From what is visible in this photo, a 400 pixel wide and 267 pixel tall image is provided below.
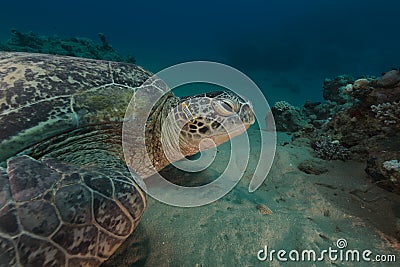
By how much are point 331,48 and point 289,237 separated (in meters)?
37.2

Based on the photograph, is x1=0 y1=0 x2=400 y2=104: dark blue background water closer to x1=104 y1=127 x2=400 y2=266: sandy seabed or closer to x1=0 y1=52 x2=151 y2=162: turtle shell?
x1=104 y1=127 x2=400 y2=266: sandy seabed

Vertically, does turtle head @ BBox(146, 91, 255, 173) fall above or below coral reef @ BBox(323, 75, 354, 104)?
below

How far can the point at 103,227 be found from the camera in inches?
41.3

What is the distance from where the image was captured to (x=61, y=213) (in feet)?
3.19

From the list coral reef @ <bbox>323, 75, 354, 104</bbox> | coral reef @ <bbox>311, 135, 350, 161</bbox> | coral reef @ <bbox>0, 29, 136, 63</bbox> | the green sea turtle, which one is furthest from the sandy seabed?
coral reef @ <bbox>0, 29, 136, 63</bbox>

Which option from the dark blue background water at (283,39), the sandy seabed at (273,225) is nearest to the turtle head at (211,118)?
the sandy seabed at (273,225)

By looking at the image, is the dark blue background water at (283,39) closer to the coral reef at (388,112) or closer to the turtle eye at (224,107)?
the coral reef at (388,112)

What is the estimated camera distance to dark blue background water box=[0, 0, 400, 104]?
2578 cm

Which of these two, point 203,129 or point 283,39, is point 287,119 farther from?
point 283,39

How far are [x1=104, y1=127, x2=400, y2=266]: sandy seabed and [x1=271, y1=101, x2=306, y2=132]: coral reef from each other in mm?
3290

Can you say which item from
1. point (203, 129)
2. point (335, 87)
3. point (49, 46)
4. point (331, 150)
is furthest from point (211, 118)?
point (49, 46)

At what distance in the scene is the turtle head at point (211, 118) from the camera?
80.7 inches

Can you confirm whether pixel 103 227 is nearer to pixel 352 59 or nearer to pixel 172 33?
pixel 352 59

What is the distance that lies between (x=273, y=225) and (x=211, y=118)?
104 cm
